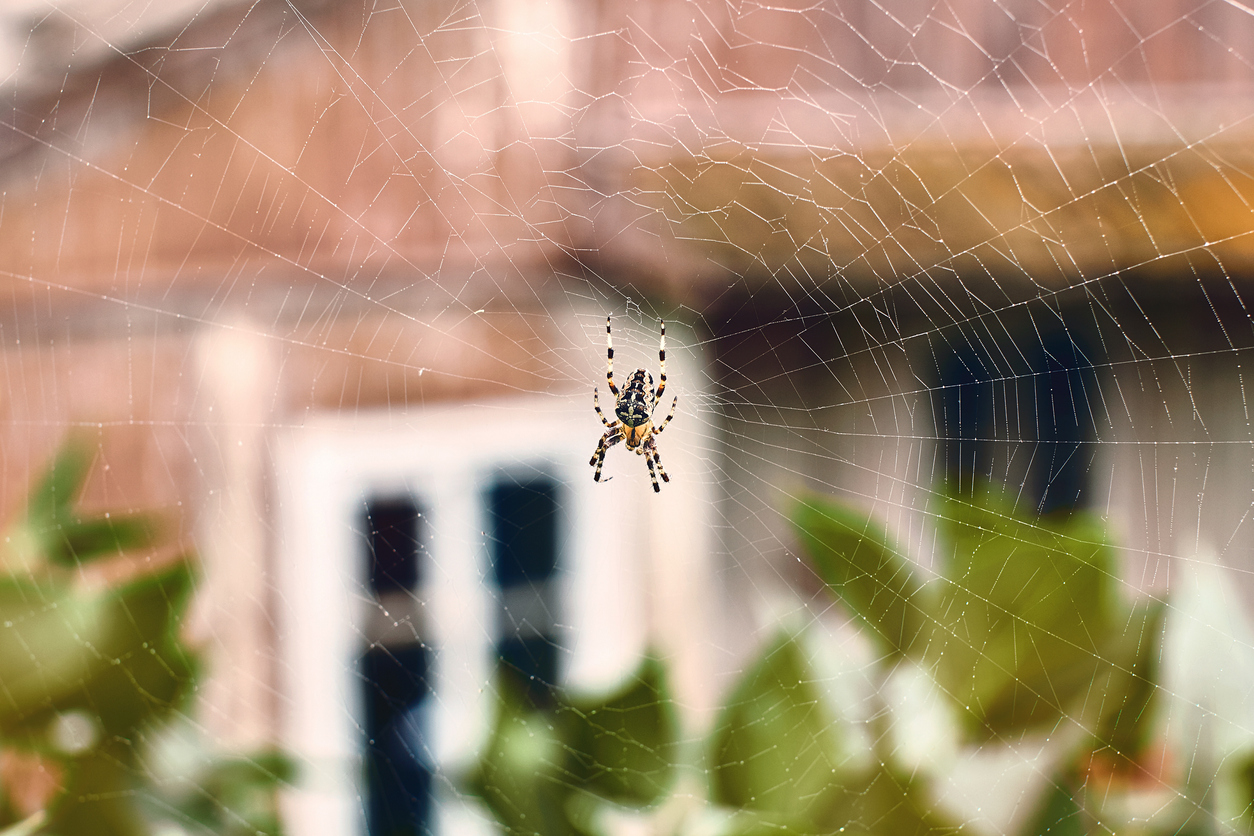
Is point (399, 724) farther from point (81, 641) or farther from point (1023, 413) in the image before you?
point (1023, 413)

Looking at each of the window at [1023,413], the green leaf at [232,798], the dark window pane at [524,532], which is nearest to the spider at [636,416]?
the dark window pane at [524,532]

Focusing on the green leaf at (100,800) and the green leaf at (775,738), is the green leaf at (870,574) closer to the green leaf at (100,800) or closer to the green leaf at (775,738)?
the green leaf at (775,738)

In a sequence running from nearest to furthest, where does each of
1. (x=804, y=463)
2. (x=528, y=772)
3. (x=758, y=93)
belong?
(x=528, y=772) → (x=758, y=93) → (x=804, y=463)

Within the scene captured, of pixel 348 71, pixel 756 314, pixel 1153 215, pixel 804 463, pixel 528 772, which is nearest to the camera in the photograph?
pixel 528 772

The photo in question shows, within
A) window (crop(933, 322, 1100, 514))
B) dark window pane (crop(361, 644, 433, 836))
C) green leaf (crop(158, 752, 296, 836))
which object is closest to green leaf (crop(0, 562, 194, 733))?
green leaf (crop(158, 752, 296, 836))

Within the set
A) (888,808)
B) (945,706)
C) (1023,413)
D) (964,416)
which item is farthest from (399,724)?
(1023,413)

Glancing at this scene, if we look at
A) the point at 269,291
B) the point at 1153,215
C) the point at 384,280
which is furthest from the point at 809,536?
the point at 269,291

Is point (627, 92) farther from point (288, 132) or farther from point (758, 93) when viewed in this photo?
point (288, 132)
